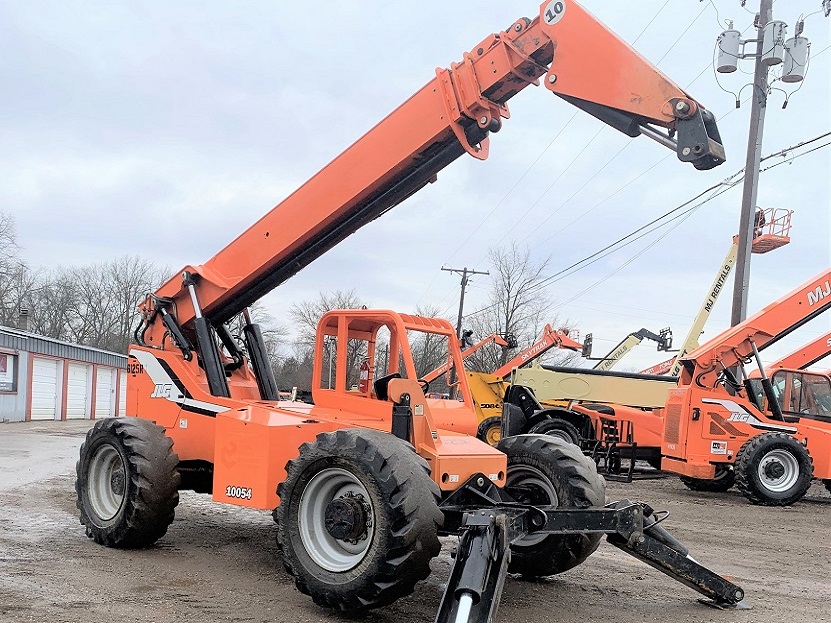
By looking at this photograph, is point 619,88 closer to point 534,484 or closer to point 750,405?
point 534,484

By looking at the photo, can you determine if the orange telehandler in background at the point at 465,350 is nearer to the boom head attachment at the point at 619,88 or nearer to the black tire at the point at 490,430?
the black tire at the point at 490,430

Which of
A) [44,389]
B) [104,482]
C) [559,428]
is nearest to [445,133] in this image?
[104,482]

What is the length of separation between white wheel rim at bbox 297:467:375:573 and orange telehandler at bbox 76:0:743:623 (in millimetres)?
14

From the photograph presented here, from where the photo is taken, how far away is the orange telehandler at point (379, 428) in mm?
5645

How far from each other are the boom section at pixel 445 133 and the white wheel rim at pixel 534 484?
2782 millimetres

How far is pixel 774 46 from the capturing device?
58.9ft

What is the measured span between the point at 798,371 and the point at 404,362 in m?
10.5

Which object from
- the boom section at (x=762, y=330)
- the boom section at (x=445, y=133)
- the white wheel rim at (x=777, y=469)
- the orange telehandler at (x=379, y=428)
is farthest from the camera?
the boom section at (x=762, y=330)

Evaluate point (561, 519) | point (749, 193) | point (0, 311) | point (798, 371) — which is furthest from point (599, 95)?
point (0, 311)

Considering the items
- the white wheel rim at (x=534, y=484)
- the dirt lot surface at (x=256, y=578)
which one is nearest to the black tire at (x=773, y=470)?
the dirt lot surface at (x=256, y=578)

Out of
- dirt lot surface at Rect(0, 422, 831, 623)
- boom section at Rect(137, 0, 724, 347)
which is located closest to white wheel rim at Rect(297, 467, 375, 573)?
dirt lot surface at Rect(0, 422, 831, 623)

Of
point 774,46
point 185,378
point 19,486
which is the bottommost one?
point 19,486

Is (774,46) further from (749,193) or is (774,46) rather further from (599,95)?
(599,95)

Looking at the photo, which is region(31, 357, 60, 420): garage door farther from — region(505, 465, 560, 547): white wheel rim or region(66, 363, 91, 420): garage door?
region(505, 465, 560, 547): white wheel rim
